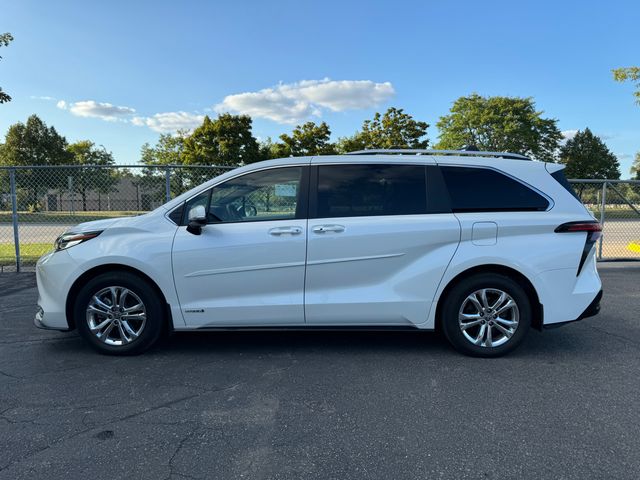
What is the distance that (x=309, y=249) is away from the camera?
3.75 meters

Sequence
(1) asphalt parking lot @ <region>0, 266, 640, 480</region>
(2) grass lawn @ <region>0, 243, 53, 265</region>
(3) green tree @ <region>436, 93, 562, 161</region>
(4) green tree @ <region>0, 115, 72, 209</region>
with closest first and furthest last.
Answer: (1) asphalt parking lot @ <region>0, 266, 640, 480</region>
(2) grass lawn @ <region>0, 243, 53, 265</region>
(4) green tree @ <region>0, 115, 72, 209</region>
(3) green tree @ <region>436, 93, 562, 161</region>

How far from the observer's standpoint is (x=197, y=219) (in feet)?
12.1

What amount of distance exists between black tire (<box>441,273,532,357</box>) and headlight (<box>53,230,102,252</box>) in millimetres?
3252

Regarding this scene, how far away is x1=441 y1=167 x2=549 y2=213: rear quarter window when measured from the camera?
3.87 metres

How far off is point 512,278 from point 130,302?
3.46 metres

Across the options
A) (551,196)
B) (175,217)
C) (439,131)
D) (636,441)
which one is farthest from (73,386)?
(439,131)

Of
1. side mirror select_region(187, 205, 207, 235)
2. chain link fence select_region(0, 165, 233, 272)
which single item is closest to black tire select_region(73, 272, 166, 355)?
side mirror select_region(187, 205, 207, 235)

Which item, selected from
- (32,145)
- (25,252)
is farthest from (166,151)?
(25,252)

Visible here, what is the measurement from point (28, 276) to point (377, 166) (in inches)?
279

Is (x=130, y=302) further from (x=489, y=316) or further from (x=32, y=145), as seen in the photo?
(x=32, y=145)

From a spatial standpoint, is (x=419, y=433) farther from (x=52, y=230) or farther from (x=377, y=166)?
(x=52, y=230)

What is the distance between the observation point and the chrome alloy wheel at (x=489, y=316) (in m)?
3.81

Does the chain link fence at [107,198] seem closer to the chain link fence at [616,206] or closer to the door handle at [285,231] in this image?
the chain link fence at [616,206]

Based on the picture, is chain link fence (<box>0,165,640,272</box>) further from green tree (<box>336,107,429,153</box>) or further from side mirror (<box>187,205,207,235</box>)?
green tree (<box>336,107,429,153</box>)
